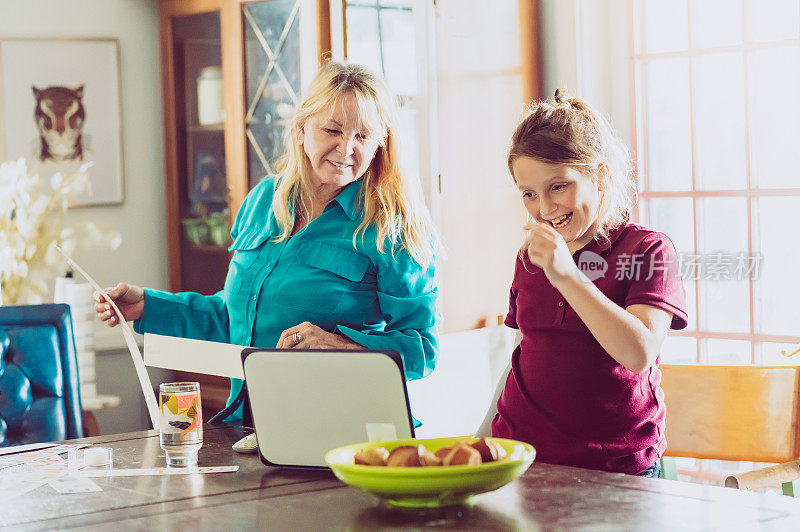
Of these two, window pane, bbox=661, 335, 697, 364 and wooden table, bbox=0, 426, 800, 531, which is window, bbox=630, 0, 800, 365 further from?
wooden table, bbox=0, 426, 800, 531

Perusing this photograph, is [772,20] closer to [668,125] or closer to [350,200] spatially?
[668,125]

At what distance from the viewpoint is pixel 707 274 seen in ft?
10.6

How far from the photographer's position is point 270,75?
3605 millimetres

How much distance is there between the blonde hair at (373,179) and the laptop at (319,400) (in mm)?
455

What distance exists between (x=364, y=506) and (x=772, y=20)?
2.33 meters

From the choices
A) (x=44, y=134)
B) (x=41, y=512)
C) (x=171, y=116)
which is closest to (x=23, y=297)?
(x=44, y=134)

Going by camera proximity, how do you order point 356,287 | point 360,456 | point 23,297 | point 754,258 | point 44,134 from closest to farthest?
point 360,456 → point 356,287 → point 754,258 → point 23,297 → point 44,134

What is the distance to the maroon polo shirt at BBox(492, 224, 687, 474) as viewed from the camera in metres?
1.64

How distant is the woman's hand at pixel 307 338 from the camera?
176 centimetres

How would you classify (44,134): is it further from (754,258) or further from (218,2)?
(754,258)

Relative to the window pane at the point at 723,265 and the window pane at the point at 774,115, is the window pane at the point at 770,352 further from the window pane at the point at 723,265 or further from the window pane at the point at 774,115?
the window pane at the point at 774,115

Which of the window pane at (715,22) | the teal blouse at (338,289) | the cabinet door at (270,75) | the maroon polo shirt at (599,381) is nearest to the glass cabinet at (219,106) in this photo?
the cabinet door at (270,75)

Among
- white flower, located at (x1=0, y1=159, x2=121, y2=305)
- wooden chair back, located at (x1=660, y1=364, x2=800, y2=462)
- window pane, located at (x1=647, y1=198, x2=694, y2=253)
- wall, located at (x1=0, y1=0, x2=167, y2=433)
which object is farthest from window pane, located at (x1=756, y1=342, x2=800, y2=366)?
wall, located at (x1=0, y1=0, x2=167, y2=433)

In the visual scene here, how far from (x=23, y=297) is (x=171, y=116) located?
1015 mm
